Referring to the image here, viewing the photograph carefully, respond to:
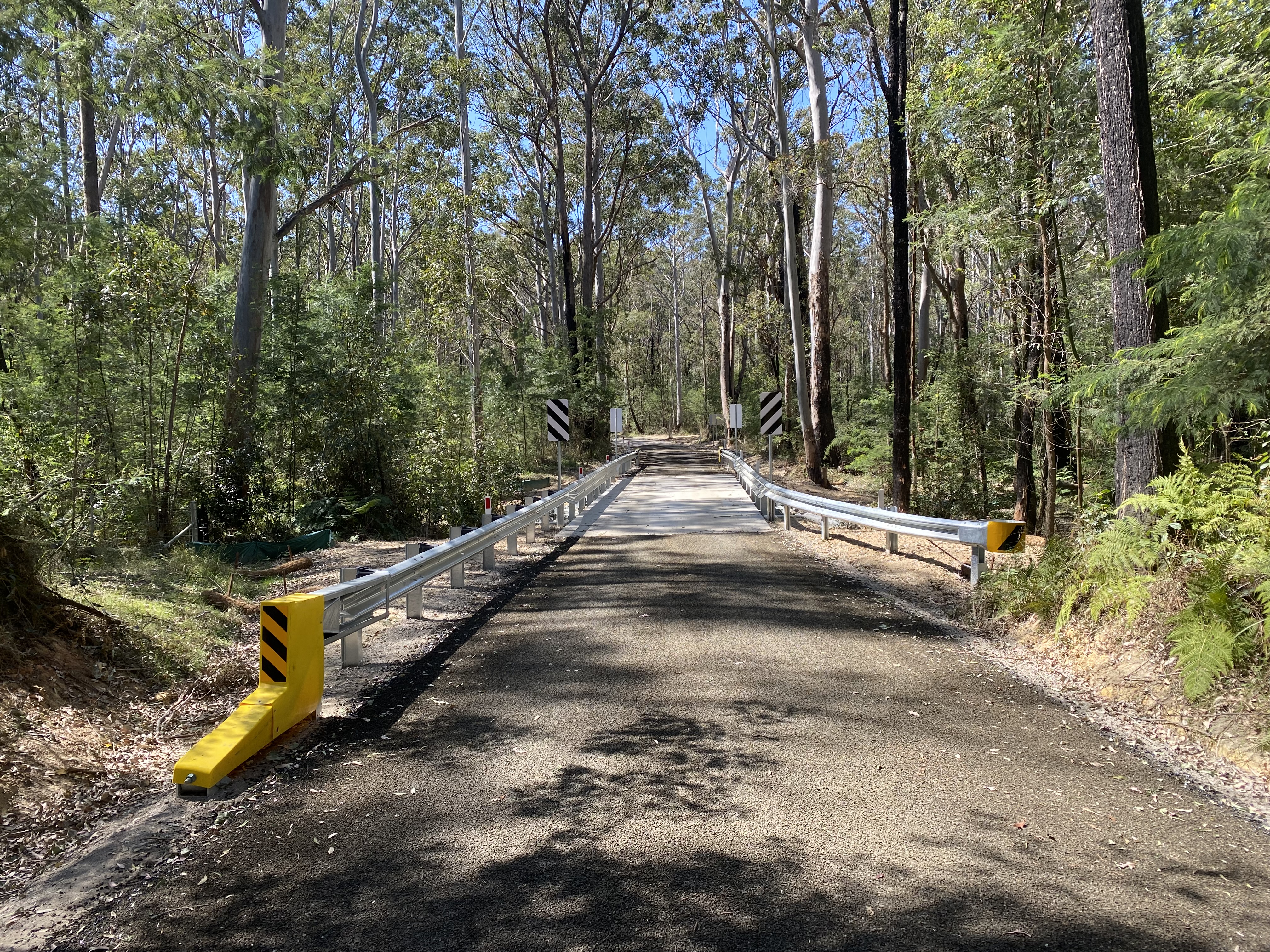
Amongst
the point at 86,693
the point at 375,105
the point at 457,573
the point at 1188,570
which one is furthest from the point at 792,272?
the point at 86,693

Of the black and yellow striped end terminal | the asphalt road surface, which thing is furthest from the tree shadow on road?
the black and yellow striped end terminal

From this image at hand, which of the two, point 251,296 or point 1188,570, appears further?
point 251,296

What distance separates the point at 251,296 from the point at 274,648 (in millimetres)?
12314

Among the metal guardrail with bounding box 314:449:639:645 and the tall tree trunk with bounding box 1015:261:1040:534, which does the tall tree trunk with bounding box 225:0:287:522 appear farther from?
the tall tree trunk with bounding box 1015:261:1040:534

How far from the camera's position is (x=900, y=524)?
34.8 feet

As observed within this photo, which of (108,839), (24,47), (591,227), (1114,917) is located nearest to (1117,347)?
(1114,917)

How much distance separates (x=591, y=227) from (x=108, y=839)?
1489 inches

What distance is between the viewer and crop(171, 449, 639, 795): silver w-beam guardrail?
4250 millimetres

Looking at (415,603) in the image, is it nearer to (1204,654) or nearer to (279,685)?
(279,685)

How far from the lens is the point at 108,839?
3734mm

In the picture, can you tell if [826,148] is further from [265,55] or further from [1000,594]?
[1000,594]

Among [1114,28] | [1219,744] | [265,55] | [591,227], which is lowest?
[1219,744]

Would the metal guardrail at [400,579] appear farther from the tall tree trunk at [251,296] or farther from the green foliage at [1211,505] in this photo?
the green foliage at [1211,505]

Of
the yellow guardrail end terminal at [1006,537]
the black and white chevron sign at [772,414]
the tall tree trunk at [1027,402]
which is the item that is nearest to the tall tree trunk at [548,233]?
the black and white chevron sign at [772,414]
